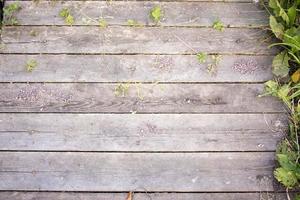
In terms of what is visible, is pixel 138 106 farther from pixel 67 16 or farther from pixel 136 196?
pixel 67 16

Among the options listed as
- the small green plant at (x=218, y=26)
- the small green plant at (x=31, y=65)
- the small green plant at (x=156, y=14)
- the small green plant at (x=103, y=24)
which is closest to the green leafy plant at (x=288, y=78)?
the small green plant at (x=218, y=26)

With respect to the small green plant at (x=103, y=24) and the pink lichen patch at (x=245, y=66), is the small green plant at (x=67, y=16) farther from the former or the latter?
the pink lichen patch at (x=245, y=66)

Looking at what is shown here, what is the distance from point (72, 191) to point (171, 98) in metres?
0.95

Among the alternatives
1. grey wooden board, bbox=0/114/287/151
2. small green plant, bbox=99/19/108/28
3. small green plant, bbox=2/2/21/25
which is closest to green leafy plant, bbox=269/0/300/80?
grey wooden board, bbox=0/114/287/151

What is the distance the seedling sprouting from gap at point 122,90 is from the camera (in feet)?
9.97

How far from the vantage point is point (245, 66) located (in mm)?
3139

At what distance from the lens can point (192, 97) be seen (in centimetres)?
304

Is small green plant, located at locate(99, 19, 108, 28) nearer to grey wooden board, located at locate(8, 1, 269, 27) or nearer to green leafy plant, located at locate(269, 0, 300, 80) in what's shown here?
grey wooden board, located at locate(8, 1, 269, 27)

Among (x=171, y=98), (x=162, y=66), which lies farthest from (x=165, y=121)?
(x=162, y=66)

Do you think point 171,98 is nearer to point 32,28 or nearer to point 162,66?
point 162,66

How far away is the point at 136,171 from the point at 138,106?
477 millimetres

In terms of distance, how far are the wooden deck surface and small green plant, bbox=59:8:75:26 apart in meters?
0.04

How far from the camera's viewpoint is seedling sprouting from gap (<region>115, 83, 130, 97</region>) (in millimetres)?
3039

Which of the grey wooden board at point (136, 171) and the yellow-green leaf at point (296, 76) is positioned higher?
the yellow-green leaf at point (296, 76)
